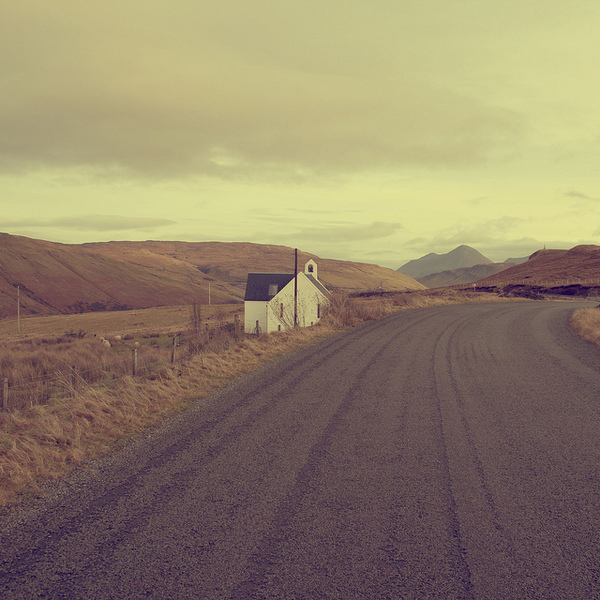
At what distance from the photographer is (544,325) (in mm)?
24156

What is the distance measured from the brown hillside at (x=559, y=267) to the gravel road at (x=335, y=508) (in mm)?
94275

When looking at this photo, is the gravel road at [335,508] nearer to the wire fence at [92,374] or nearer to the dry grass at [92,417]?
the dry grass at [92,417]

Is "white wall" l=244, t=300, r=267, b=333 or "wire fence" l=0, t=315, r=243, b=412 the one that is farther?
"white wall" l=244, t=300, r=267, b=333

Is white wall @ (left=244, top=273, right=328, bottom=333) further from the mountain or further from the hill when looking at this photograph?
the mountain

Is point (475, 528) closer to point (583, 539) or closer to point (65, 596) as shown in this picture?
point (583, 539)

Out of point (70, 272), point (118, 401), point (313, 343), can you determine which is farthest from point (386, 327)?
point (70, 272)

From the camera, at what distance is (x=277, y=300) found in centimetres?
4469

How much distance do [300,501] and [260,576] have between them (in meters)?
1.36

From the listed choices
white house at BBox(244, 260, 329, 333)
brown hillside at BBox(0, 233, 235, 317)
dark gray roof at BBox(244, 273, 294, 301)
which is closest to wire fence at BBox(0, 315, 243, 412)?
white house at BBox(244, 260, 329, 333)

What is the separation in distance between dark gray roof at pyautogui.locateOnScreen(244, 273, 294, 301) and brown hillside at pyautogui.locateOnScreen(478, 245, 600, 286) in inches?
2521

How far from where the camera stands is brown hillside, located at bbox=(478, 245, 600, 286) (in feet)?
323

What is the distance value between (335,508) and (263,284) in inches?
1798

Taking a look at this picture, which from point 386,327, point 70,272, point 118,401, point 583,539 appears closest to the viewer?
point 583,539

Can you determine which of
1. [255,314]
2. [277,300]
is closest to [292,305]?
[277,300]
